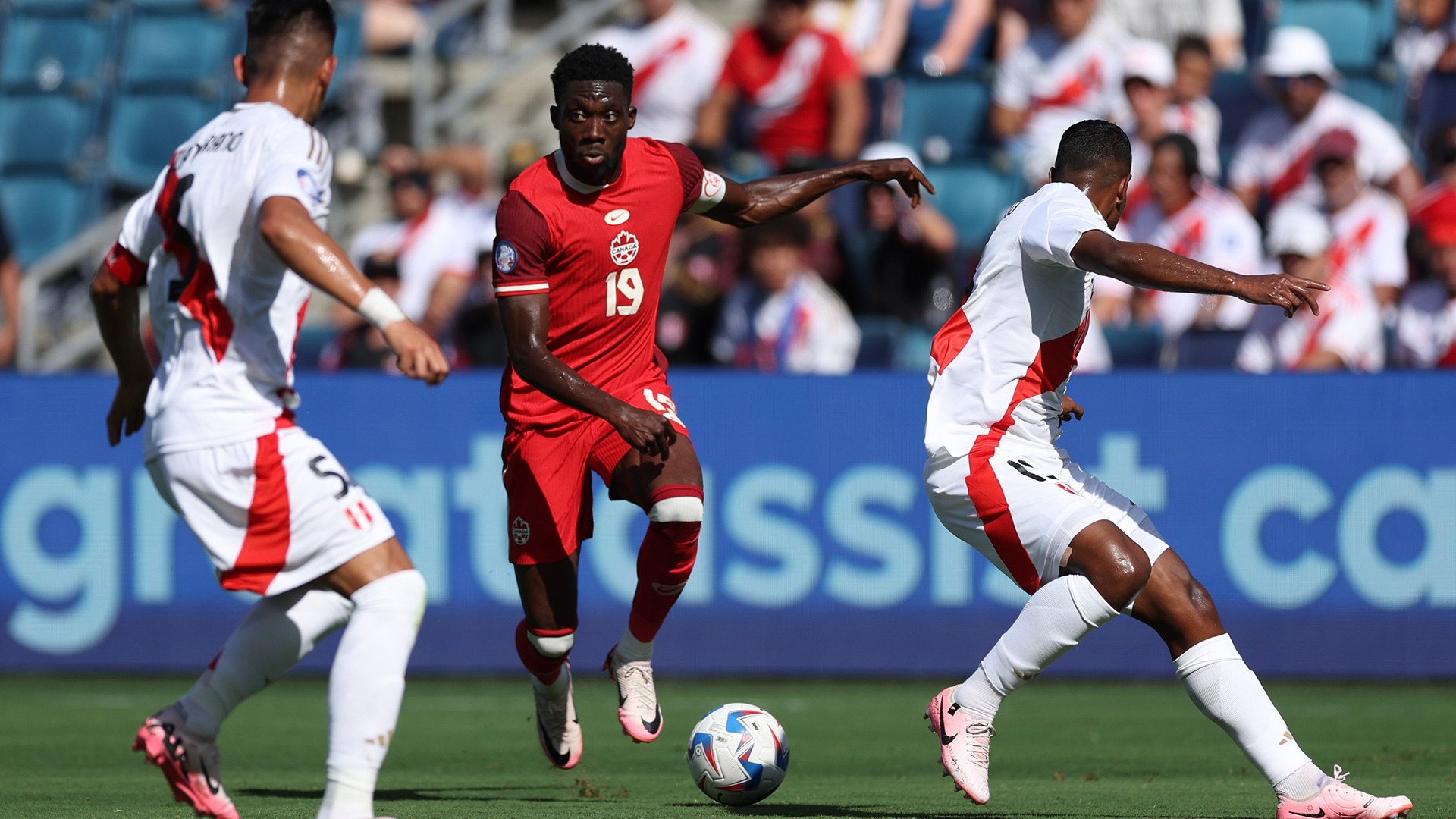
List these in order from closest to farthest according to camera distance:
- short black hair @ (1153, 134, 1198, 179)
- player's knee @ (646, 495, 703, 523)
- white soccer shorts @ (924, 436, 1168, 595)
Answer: white soccer shorts @ (924, 436, 1168, 595) < player's knee @ (646, 495, 703, 523) < short black hair @ (1153, 134, 1198, 179)

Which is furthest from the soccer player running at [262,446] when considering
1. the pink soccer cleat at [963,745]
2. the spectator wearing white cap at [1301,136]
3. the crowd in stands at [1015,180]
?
the spectator wearing white cap at [1301,136]

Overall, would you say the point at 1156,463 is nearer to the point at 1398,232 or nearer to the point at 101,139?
the point at 1398,232

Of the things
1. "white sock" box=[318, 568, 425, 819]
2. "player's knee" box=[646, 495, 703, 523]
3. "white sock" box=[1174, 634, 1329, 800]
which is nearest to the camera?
"white sock" box=[318, 568, 425, 819]

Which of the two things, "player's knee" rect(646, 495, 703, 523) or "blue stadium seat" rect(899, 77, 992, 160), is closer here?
"player's knee" rect(646, 495, 703, 523)

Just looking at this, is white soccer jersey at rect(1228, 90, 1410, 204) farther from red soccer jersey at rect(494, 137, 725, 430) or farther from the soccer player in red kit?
red soccer jersey at rect(494, 137, 725, 430)

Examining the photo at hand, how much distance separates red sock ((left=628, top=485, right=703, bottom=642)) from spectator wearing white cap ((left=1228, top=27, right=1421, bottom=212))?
669cm

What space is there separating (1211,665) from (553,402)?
100 inches

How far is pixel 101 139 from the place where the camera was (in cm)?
1499

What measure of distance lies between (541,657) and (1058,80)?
24.6 feet

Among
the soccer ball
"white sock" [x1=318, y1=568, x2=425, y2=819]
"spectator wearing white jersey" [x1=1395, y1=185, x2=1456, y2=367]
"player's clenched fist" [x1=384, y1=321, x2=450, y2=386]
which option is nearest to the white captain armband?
the soccer ball

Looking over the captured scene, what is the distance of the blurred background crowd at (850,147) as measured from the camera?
437 inches

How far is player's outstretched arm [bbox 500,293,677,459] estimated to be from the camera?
5625 mm

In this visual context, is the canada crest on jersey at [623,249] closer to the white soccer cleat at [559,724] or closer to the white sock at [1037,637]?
the white soccer cleat at [559,724]

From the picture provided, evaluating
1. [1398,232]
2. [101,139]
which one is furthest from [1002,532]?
[101,139]
